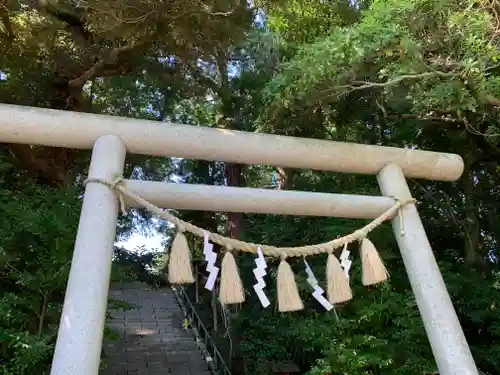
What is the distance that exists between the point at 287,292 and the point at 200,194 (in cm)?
56

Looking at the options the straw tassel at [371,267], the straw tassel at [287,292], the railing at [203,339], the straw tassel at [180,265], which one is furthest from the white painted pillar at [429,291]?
the railing at [203,339]

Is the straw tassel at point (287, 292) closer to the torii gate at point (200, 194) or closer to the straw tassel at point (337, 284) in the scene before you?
the straw tassel at point (337, 284)

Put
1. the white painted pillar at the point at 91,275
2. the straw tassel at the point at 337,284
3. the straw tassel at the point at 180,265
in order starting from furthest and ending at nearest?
the straw tassel at the point at 337,284, the straw tassel at the point at 180,265, the white painted pillar at the point at 91,275

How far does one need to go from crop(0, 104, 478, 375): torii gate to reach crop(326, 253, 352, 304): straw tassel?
293 mm

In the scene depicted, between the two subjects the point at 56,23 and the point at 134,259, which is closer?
the point at 56,23

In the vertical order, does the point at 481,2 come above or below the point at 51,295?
above

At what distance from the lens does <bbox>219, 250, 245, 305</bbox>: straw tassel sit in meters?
1.78

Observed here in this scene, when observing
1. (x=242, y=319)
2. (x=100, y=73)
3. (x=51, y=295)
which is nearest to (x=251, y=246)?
(x=51, y=295)

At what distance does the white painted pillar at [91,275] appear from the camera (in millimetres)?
1438

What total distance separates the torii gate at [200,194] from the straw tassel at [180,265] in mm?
204

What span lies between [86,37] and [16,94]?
118cm

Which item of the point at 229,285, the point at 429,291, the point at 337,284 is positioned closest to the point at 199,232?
the point at 229,285

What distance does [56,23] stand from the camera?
4.47m

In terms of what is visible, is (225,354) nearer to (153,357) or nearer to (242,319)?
(242,319)
